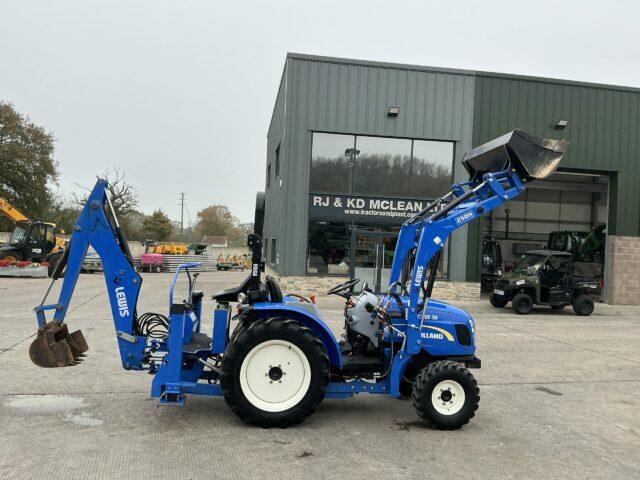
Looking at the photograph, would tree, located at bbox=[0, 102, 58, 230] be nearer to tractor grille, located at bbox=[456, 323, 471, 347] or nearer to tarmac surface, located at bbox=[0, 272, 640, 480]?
tarmac surface, located at bbox=[0, 272, 640, 480]

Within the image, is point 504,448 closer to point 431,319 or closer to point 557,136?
point 431,319

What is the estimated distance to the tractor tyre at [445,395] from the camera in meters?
4.77

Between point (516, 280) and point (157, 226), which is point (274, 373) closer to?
point (516, 280)

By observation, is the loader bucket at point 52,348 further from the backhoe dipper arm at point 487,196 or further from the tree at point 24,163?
the tree at point 24,163

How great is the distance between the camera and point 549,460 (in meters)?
4.28

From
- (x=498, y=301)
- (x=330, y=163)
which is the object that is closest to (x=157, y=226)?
(x=330, y=163)

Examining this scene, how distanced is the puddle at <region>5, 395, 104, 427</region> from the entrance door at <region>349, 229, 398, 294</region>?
11.6 m

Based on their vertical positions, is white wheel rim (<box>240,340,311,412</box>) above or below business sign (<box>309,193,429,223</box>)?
below

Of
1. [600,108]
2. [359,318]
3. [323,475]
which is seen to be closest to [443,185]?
[600,108]

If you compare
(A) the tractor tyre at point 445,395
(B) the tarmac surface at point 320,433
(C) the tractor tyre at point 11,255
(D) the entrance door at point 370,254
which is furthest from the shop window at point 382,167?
(C) the tractor tyre at point 11,255

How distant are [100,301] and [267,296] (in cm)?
1085

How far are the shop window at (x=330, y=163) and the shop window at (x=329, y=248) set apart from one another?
116 cm

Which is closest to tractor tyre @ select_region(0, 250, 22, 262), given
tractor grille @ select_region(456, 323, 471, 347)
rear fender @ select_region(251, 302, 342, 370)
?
rear fender @ select_region(251, 302, 342, 370)

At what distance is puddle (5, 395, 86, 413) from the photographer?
5.02 m
